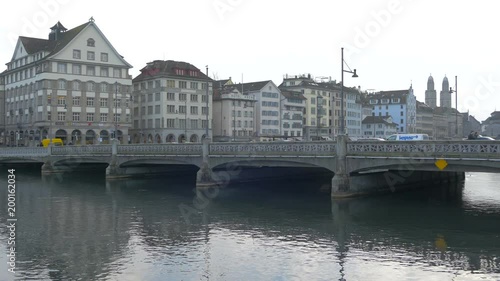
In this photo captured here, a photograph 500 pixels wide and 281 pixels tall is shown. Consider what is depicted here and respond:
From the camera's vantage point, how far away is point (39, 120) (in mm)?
103938

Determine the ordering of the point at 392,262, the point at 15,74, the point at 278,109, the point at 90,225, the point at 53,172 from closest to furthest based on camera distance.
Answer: the point at 392,262 < the point at 90,225 < the point at 53,172 < the point at 15,74 < the point at 278,109

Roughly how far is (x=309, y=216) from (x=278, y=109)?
100 meters

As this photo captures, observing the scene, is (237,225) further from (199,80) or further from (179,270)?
(199,80)

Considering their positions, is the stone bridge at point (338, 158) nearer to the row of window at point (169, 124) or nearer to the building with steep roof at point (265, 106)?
the row of window at point (169, 124)

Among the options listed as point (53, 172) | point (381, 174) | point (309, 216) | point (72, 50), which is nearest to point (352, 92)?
point (72, 50)

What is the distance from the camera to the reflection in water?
2289cm

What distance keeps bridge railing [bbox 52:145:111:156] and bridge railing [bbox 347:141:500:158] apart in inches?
1445

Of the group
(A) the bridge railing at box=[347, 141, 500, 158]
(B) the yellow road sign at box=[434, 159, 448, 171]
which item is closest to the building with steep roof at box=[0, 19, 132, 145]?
(A) the bridge railing at box=[347, 141, 500, 158]

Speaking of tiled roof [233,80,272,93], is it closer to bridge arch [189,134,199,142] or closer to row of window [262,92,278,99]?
row of window [262,92,278,99]

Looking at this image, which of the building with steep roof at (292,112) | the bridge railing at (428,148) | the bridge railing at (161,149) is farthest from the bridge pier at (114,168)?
the building with steep roof at (292,112)

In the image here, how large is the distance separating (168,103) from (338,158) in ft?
247

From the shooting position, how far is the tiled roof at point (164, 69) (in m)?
115

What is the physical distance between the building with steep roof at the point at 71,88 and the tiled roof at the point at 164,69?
6510mm

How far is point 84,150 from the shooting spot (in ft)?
238
